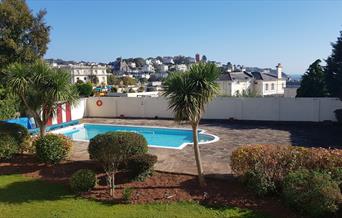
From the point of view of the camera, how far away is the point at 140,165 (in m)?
8.86

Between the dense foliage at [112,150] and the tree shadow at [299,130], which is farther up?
the dense foliage at [112,150]

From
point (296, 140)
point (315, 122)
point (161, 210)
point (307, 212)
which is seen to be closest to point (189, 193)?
point (161, 210)

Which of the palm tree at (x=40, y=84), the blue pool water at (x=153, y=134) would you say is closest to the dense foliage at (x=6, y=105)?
the blue pool water at (x=153, y=134)

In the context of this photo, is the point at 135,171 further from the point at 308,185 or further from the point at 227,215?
the point at 308,185

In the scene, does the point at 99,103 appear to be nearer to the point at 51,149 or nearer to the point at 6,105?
the point at 6,105

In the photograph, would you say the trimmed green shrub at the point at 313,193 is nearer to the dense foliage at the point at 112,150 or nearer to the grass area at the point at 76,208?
the grass area at the point at 76,208

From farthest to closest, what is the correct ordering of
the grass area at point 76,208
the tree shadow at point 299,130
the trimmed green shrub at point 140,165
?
1. the tree shadow at point 299,130
2. the trimmed green shrub at point 140,165
3. the grass area at point 76,208

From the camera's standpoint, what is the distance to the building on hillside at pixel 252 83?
4356 cm

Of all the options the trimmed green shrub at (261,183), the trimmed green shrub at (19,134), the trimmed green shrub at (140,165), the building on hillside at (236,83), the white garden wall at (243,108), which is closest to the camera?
the trimmed green shrub at (261,183)

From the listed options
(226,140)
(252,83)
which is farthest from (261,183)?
(252,83)

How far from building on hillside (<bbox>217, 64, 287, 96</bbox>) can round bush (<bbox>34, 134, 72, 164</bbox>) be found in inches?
1284

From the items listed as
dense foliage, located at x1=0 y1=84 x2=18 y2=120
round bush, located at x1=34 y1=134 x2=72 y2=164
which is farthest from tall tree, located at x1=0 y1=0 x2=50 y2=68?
round bush, located at x1=34 y1=134 x2=72 y2=164

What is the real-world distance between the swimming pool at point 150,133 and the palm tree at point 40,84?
5.65 m

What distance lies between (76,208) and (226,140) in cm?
924
